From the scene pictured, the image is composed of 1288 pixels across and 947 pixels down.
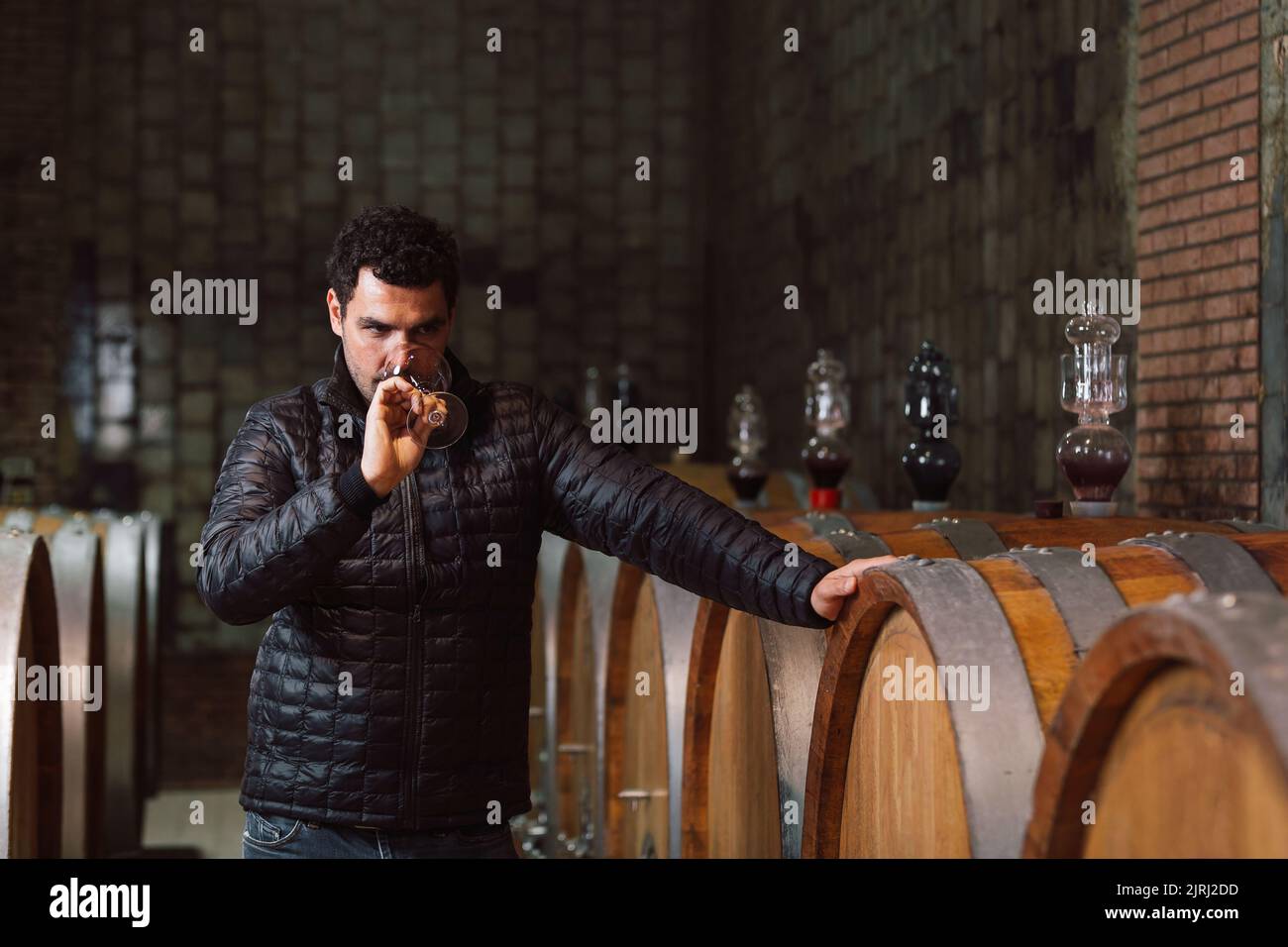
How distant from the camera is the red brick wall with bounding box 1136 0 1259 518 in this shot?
10.3 feet

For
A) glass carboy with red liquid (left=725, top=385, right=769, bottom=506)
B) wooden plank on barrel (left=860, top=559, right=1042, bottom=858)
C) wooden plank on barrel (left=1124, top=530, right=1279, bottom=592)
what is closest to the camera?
wooden plank on barrel (left=860, top=559, right=1042, bottom=858)

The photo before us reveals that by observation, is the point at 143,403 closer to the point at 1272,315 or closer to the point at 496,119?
the point at 496,119

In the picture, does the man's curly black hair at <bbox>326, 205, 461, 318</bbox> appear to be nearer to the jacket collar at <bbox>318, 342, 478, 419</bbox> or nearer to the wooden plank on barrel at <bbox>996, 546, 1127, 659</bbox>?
the jacket collar at <bbox>318, 342, 478, 419</bbox>

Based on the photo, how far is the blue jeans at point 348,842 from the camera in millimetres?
1893

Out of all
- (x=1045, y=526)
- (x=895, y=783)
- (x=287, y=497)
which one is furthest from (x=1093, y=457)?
(x=287, y=497)

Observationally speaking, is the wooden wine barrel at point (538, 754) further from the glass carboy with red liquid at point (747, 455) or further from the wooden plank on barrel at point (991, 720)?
the wooden plank on barrel at point (991, 720)

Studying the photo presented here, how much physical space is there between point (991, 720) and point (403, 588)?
83cm

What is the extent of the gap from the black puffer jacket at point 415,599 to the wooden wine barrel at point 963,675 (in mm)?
213

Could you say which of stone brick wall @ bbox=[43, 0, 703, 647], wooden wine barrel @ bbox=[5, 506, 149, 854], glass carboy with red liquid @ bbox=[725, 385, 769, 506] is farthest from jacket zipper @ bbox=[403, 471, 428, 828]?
stone brick wall @ bbox=[43, 0, 703, 647]

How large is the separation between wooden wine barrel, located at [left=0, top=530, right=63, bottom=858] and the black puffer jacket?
0.36 m

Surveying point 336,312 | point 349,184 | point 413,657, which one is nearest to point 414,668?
point 413,657

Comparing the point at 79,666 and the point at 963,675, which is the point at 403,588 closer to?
the point at 963,675

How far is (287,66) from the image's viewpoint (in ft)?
25.2
